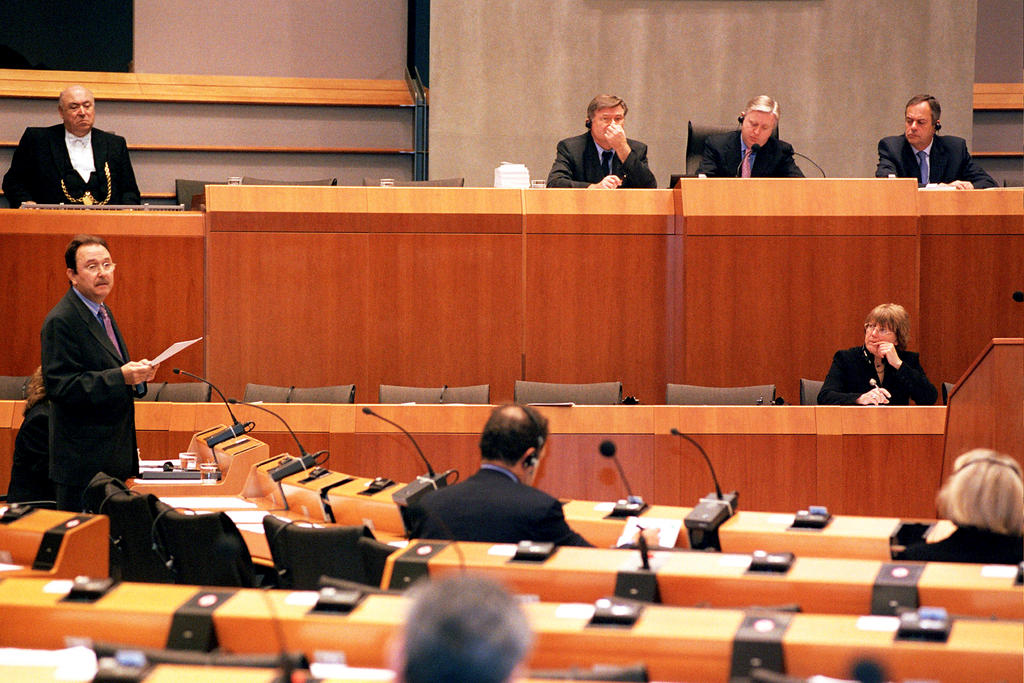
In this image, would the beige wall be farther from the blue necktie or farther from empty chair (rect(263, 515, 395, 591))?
empty chair (rect(263, 515, 395, 591))

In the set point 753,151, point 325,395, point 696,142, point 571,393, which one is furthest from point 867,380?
point 325,395

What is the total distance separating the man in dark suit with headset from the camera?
318 cm

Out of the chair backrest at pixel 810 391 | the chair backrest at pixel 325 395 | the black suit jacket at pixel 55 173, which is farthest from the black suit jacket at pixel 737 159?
the black suit jacket at pixel 55 173

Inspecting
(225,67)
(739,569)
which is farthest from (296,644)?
(225,67)

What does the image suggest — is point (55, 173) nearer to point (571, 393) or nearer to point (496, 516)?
point (571, 393)

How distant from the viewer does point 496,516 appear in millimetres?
3195

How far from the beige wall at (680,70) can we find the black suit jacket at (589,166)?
154cm

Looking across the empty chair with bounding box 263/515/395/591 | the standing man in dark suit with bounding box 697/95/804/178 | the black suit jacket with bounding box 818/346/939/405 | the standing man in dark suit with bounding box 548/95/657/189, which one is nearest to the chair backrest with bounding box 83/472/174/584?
the empty chair with bounding box 263/515/395/591

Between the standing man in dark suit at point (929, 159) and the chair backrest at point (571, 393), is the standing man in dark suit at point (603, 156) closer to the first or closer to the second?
the chair backrest at point (571, 393)

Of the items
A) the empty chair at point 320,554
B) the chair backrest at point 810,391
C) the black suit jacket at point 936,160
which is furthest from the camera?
the black suit jacket at point 936,160

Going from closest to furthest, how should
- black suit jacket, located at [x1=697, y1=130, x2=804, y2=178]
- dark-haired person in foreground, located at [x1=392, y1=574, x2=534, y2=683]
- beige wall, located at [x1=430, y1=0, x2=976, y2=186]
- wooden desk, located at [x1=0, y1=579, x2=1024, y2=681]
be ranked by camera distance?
dark-haired person in foreground, located at [x1=392, y1=574, x2=534, y2=683] → wooden desk, located at [x1=0, y1=579, x2=1024, y2=681] → black suit jacket, located at [x1=697, y1=130, x2=804, y2=178] → beige wall, located at [x1=430, y1=0, x2=976, y2=186]

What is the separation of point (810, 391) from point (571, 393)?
1187 mm

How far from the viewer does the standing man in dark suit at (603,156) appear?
21.8 ft

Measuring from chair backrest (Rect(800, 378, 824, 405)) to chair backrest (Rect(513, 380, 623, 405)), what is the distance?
2.98 ft
